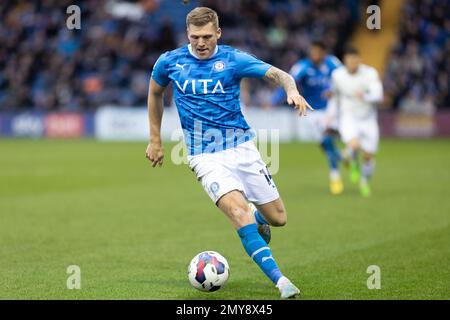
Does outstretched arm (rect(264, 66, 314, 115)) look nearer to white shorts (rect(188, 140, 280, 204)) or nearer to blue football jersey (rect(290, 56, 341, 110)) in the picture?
white shorts (rect(188, 140, 280, 204))

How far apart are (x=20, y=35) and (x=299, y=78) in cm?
2095

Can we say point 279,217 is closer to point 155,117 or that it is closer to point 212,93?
point 212,93

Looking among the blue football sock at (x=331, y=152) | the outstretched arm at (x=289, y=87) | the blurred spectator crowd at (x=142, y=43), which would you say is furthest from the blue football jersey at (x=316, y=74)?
the blurred spectator crowd at (x=142, y=43)

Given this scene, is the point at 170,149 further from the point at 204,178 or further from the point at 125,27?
the point at 204,178

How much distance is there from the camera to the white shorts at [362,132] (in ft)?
53.4

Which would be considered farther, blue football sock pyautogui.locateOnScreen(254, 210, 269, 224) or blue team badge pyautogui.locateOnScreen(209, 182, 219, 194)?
blue football sock pyautogui.locateOnScreen(254, 210, 269, 224)

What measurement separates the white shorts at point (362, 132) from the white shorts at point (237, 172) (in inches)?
331

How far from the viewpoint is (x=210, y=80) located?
313 inches

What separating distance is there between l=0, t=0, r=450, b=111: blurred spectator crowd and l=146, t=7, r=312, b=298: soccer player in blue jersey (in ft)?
71.9

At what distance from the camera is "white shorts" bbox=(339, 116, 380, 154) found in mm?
16266

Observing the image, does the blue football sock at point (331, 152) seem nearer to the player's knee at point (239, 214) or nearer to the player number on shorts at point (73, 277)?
the player number on shorts at point (73, 277)

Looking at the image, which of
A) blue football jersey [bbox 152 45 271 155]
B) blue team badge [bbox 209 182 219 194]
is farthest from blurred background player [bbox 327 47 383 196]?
blue team badge [bbox 209 182 219 194]

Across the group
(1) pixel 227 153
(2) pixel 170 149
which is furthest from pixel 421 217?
(2) pixel 170 149

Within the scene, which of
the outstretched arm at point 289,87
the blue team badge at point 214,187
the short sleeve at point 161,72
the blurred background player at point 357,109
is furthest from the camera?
the blurred background player at point 357,109
